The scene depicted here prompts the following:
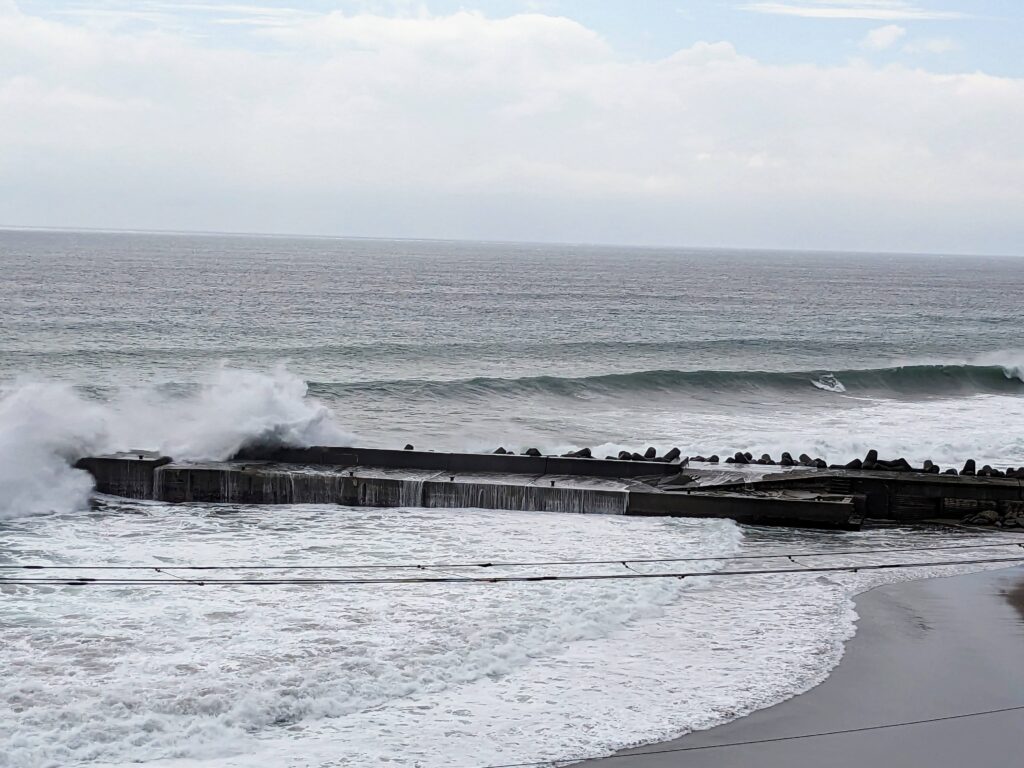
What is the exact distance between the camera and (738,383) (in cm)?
3894

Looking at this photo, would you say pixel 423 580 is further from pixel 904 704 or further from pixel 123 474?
pixel 123 474

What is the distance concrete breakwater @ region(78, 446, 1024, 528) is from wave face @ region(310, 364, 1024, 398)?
46.7 feet

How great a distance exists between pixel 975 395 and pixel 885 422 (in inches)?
362

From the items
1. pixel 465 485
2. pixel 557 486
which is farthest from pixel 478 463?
pixel 557 486

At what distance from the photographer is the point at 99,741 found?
905cm

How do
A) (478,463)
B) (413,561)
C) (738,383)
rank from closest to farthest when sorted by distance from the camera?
(413,561) → (478,463) → (738,383)

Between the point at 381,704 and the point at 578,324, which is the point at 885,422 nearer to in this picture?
the point at 381,704

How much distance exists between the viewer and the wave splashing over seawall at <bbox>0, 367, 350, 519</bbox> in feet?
59.3

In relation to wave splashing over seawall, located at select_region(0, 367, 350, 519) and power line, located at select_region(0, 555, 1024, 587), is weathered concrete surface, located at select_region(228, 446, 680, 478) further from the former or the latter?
power line, located at select_region(0, 555, 1024, 587)

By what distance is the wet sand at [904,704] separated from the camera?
29.5 ft

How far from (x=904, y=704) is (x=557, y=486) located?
8872mm

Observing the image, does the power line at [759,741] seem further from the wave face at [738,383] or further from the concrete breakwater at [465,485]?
the wave face at [738,383]

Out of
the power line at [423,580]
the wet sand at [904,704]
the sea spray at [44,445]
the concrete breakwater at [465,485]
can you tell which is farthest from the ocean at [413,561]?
the concrete breakwater at [465,485]

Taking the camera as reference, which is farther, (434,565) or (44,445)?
(44,445)
